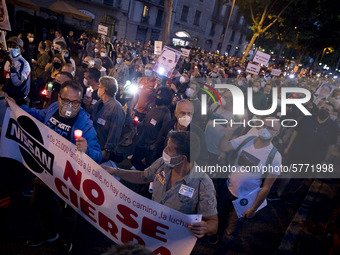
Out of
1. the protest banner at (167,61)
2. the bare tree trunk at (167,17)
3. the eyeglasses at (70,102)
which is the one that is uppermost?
the bare tree trunk at (167,17)

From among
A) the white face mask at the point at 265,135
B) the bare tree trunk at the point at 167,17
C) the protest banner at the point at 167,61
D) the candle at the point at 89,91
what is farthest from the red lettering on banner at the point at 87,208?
the bare tree trunk at the point at 167,17

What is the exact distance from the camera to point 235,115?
4.92m

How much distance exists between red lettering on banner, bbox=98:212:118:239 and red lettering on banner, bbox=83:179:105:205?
6.0 inches

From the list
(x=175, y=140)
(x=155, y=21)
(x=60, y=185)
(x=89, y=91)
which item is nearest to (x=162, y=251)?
(x=175, y=140)

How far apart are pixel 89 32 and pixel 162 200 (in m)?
23.3

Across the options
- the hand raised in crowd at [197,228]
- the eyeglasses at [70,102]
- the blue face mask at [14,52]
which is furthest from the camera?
the blue face mask at [14,52]

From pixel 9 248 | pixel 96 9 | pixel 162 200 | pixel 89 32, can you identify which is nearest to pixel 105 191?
pixel 162 200

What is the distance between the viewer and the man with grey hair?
3820 mm

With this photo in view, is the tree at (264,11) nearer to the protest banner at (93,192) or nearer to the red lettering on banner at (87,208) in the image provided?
the protest banner at (93,192)

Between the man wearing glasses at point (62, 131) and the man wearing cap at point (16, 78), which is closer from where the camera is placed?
the man wearing glasses at point (62, 131)

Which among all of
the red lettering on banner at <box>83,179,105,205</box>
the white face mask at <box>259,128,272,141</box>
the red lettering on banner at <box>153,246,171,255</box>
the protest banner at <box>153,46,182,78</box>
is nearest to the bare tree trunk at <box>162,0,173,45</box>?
the protest banner at <box>153,46,182,78</box>

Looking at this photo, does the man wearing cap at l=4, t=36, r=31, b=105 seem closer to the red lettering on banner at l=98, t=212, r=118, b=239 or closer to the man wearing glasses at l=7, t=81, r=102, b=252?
the man wearing glasses at l=7, t=81, r=102, b=252

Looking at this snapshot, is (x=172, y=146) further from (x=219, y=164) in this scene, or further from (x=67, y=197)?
(x=219, y=164)

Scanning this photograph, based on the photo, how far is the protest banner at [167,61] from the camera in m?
7.21
